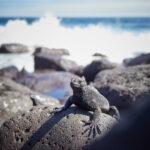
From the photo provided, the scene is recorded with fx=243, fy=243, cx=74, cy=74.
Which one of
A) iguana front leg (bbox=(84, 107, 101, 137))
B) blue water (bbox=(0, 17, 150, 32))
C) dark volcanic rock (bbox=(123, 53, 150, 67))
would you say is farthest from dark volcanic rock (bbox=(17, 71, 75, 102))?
iguana front leg (bbox=(84, 107, 101, 137))

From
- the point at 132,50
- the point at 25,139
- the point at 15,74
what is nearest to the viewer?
the point at 25,139

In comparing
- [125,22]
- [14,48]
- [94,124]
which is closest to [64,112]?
[94,124]

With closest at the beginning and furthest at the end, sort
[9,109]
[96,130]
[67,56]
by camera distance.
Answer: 1. [96,130]
2. [9,109]
3. [67,56]

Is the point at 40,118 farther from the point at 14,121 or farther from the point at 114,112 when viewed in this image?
the point at 114,112

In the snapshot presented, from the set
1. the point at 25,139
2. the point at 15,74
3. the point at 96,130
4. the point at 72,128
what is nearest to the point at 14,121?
the point at 25,139

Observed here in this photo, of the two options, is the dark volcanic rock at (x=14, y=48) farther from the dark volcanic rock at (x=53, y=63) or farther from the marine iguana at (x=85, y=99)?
the marine iguana at (x=85, y=99)

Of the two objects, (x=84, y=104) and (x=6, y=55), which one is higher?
(x=84, y=104)

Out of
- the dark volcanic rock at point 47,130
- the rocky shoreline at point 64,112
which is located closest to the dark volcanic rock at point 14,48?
the rocky shoreline at point 64,112

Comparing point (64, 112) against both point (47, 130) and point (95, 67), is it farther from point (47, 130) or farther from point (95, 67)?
point (95, 67)
